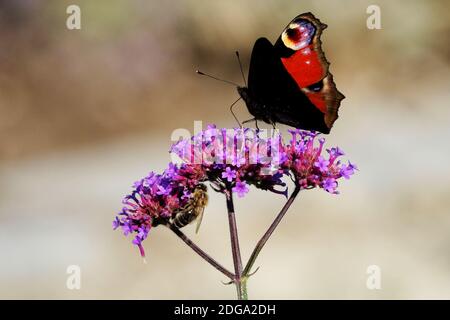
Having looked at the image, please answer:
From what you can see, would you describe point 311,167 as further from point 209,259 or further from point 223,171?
point 209,259

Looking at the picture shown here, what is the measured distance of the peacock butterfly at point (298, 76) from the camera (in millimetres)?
3980

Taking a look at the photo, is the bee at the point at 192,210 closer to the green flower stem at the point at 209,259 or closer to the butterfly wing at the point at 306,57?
the green flower stem at the point at 209,259

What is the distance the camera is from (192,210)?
139 inches

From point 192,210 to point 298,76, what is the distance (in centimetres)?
117

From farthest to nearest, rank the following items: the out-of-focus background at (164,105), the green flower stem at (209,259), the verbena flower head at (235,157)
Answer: the out-of-focus background at (164,105) → the verbena flower head at (235,157) → the green flower stem at (209,259)

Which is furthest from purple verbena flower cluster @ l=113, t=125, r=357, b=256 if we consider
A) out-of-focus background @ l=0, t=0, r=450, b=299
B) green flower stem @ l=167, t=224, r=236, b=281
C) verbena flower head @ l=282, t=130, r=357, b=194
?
out-of-focus background @ l=0, t=0, r=450, b=299

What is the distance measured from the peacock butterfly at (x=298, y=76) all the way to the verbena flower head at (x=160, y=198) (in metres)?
0.89

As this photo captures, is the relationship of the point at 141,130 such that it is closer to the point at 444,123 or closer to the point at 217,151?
the point at 444,123

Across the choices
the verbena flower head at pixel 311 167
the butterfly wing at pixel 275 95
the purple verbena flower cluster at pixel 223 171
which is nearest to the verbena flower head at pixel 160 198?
the purple verbena flower cluster at pixel 223 171

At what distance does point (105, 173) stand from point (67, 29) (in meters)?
2.59

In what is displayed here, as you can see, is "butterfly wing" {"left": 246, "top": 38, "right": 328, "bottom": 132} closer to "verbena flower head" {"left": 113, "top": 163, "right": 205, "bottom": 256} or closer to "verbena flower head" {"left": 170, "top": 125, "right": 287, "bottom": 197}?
"verbena flower head" {"left": 170, "top": 125, "right": 287, "bottom": 197}

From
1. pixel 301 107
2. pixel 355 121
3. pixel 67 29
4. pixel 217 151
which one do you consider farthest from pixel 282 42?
pixel 67 29

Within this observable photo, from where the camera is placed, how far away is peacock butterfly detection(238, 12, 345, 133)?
398 cm

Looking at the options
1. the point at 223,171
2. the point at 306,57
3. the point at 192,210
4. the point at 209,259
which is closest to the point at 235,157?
the point at 223,171
